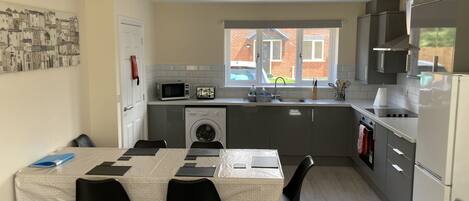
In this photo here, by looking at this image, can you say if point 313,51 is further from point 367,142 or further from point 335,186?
point 335,186

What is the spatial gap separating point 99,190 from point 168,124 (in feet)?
9.89

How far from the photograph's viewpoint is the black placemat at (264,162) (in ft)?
10.9

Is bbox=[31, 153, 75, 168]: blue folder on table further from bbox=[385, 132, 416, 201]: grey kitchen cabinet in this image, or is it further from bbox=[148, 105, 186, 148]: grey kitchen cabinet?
bbox=[385, 132, 416, 201]: grey kitchen cabinet

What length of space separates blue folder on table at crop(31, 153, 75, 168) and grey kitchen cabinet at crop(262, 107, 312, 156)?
117 inches

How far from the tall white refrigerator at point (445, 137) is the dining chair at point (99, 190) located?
89.2 inches

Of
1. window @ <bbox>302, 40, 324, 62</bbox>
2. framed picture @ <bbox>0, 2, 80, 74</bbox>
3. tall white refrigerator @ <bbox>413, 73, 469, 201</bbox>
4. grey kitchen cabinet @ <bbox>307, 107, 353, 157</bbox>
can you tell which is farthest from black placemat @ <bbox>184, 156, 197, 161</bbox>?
window @ <bbox>302, 40, 324, 62</bbox>

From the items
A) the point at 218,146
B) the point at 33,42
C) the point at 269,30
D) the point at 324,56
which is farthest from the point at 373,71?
the point at 33,42

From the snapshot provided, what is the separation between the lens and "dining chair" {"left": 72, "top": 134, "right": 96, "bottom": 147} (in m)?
4.05

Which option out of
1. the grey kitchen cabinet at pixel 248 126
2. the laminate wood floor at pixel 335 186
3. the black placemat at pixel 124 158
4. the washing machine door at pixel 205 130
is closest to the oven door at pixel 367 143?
the laminate wood floor at pixel 335 186

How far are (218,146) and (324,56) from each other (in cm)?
299

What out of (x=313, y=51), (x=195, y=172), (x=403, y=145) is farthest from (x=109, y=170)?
(x=313, y=51)

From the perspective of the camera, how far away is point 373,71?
5.48 meters

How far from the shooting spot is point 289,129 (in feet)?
19.0

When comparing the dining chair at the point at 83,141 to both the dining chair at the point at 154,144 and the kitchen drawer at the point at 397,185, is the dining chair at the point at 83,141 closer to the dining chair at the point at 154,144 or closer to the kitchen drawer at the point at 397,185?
the dining chair at the point at 154,144
